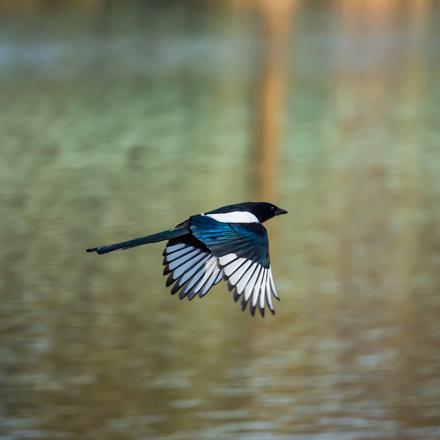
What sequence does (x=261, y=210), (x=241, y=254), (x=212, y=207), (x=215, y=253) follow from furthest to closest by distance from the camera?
(x=212, y=207), (x=261, y=210), (x=215, y=253), (x=241, y=254)

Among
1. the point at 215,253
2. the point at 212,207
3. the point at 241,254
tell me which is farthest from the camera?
the point at 212,207

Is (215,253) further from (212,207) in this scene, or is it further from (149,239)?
(212,207)

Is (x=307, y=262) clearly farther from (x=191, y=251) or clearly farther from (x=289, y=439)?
(x=191, y=251)

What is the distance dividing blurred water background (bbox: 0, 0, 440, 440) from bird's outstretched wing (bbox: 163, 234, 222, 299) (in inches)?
53.1

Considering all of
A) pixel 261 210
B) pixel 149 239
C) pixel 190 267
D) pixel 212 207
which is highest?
pixel 212 207

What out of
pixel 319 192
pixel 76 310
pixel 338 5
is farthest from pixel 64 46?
pixel 76 310

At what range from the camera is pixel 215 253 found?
5.80 meters

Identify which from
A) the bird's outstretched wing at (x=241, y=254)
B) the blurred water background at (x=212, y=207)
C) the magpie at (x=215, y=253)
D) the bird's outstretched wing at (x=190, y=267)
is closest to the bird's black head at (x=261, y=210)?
the magpie at (x=215, y=253)

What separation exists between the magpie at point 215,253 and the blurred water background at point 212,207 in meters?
1.36

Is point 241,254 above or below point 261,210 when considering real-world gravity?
below

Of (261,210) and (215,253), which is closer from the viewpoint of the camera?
(215,253)

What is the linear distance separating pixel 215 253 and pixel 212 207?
6.88 metres

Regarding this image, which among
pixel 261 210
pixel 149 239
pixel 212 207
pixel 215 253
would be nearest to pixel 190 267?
pixel 215 253

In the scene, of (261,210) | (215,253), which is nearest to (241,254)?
(215,253)
